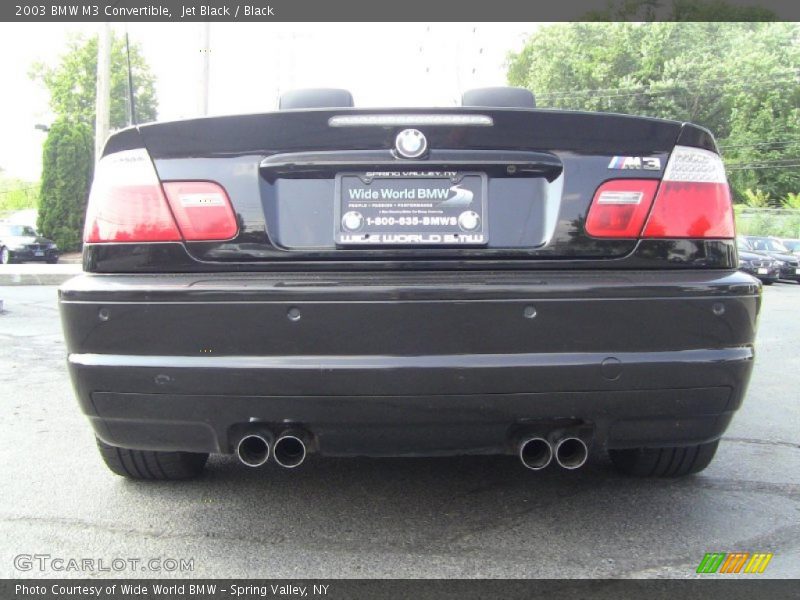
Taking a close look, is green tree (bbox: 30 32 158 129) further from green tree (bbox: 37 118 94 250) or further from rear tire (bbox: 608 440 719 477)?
rear tire (bbox: 608 440 719 477)

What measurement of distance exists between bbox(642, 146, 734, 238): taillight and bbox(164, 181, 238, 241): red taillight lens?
1.30m

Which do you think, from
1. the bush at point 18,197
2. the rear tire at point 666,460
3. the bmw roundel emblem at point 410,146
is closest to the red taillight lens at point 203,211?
the bmw roundel emblem at point 410,146

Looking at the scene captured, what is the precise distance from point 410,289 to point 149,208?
86cm

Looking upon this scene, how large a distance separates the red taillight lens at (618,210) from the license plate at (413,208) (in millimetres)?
345

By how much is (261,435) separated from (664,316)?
49.4 inches

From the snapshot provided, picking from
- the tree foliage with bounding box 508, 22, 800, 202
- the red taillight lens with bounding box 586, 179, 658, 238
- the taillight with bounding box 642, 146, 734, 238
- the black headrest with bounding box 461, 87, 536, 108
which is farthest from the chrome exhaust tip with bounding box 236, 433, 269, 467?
the tree foliage with bounding box 508, 22, 800, 202

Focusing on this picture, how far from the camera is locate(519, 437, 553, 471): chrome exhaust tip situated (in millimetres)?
2328

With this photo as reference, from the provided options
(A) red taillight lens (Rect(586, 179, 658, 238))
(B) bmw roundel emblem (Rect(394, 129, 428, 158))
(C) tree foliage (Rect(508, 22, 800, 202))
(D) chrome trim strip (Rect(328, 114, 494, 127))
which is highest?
(C) tree foliage (Rect(508, 22, 800, 202))

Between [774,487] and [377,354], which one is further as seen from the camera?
[774,487]

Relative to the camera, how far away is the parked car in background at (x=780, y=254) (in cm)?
2395

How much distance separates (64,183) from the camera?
91.5ft

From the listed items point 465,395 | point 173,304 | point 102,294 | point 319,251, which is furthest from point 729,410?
point 102,294

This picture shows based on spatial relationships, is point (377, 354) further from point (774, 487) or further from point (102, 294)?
point (774, 487)

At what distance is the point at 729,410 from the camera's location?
7.73ft
